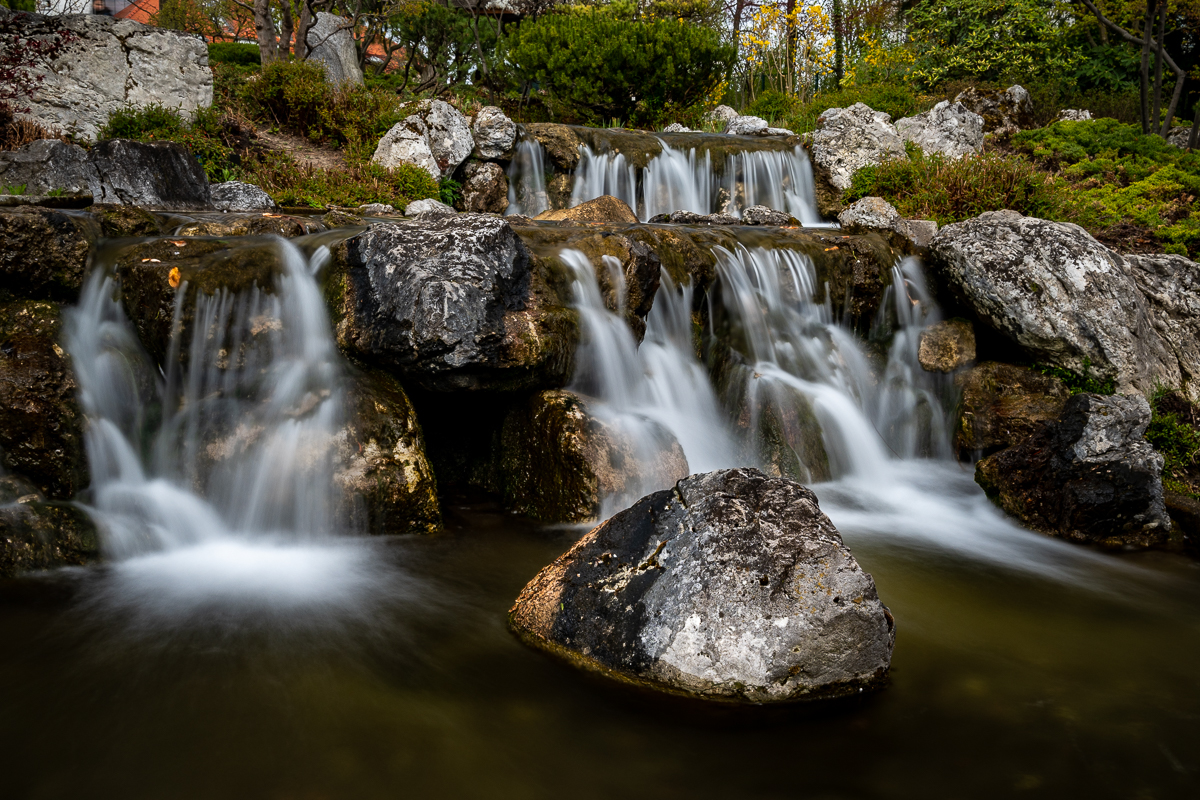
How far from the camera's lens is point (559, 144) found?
13266 millimetres

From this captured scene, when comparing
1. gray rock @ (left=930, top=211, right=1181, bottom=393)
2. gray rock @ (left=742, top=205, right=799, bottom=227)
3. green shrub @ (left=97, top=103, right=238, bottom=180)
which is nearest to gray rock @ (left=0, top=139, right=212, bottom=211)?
green shrub @ (left=97, top=103, right=238, bottom=180)

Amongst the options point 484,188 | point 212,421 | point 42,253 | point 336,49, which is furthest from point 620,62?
point 212,421

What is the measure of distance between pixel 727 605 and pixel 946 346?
237 inches

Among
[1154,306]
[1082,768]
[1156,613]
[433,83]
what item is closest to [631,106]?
[433,83]

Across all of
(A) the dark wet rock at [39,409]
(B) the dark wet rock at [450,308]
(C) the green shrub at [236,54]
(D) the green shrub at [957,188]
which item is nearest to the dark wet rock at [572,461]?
(B) the dark wet rock at [450,308]

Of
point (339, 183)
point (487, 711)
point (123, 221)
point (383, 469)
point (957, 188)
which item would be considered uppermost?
point (339, 183)

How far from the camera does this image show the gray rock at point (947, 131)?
14.7m

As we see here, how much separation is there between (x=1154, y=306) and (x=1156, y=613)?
5.17m

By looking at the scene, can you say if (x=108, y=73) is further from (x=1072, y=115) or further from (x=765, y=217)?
(x=1072, y=115)

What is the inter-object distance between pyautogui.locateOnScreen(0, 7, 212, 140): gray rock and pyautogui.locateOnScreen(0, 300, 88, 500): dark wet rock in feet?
26.6

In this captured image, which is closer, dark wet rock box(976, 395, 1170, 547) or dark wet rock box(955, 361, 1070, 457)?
dark wet rock box(976, 395, 1170, 547)

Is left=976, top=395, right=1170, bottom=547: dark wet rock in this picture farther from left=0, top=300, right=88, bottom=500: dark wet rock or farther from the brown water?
left=0, top=300, right=88, bottom=500: dark wet rock

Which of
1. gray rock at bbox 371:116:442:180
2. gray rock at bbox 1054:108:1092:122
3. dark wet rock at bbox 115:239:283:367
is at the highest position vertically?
gray rock at bbox 1054:108:1092:122

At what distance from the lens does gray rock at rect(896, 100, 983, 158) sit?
1472cm
